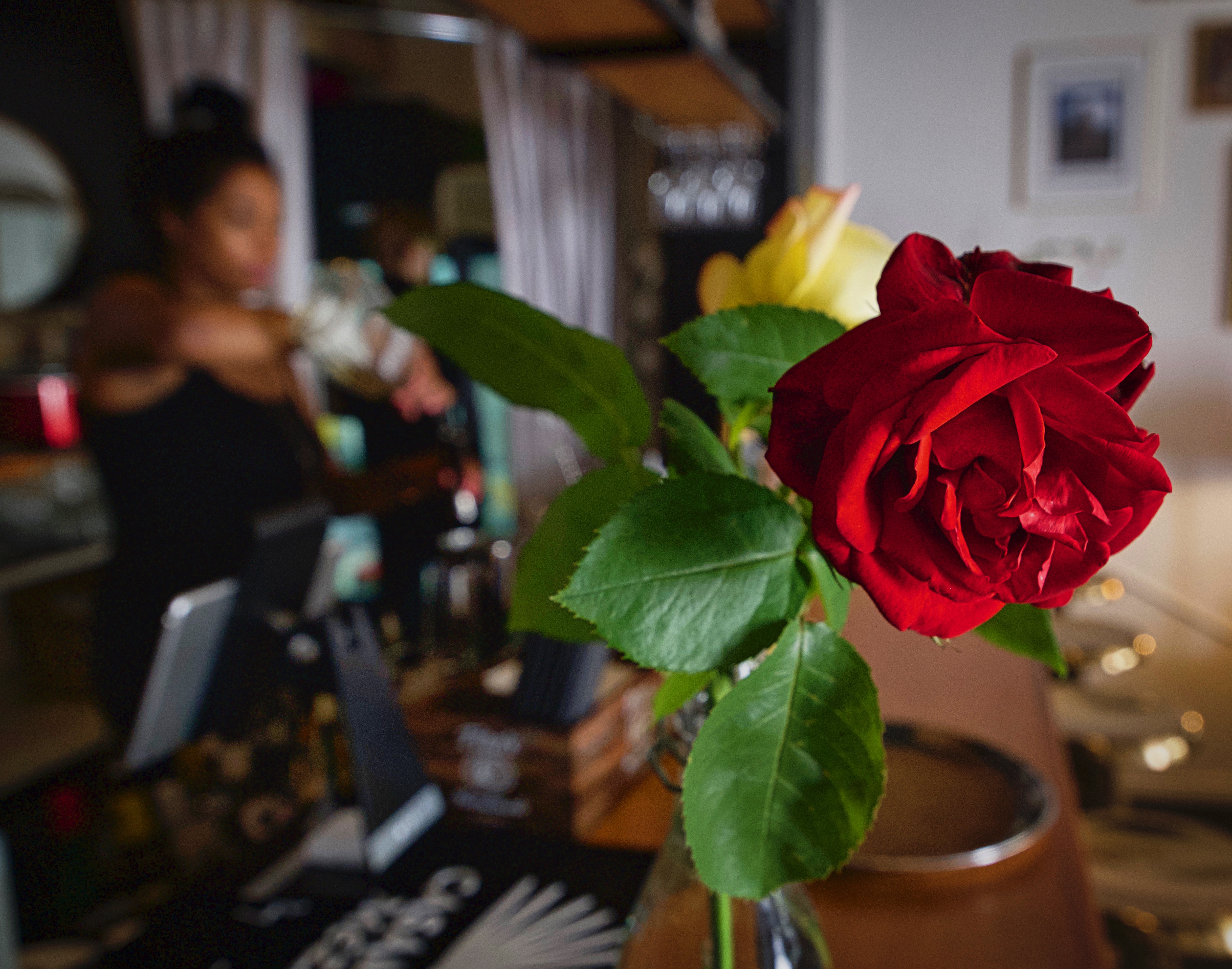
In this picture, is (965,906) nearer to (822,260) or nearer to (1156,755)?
(822,260)

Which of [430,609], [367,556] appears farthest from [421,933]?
[367,556]

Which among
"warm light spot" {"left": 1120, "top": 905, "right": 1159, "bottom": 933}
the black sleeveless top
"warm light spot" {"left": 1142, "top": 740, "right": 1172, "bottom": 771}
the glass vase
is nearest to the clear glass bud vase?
the glass vase

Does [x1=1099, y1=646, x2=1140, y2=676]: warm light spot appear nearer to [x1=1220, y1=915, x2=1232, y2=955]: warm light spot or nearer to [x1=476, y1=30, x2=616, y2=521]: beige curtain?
[x1=1220, y1=915, x2=1232, y2=955]: warm light spot

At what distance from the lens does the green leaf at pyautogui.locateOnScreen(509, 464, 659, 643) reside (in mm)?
401

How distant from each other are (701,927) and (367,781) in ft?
1.28

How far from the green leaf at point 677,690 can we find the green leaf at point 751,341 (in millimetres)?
125

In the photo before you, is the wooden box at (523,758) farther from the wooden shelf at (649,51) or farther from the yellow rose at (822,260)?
Answer: the wooden shelf at (649,51)

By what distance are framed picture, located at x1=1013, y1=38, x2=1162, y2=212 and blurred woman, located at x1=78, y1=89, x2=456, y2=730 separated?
2528mm

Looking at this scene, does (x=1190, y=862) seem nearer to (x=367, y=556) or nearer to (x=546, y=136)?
(x=367, y=556)

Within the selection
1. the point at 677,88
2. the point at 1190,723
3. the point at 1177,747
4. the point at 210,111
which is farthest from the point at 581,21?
the point at 1190,723

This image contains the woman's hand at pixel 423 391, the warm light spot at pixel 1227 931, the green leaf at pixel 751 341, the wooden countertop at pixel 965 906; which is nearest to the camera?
Answer: the green leaf at pixel 751 341

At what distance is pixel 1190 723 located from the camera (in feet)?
6.64

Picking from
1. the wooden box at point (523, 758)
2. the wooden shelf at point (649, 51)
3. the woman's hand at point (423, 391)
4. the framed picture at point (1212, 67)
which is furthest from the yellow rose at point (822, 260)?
the framed picture at point (1212, 67)

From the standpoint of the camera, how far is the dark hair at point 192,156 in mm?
1665
